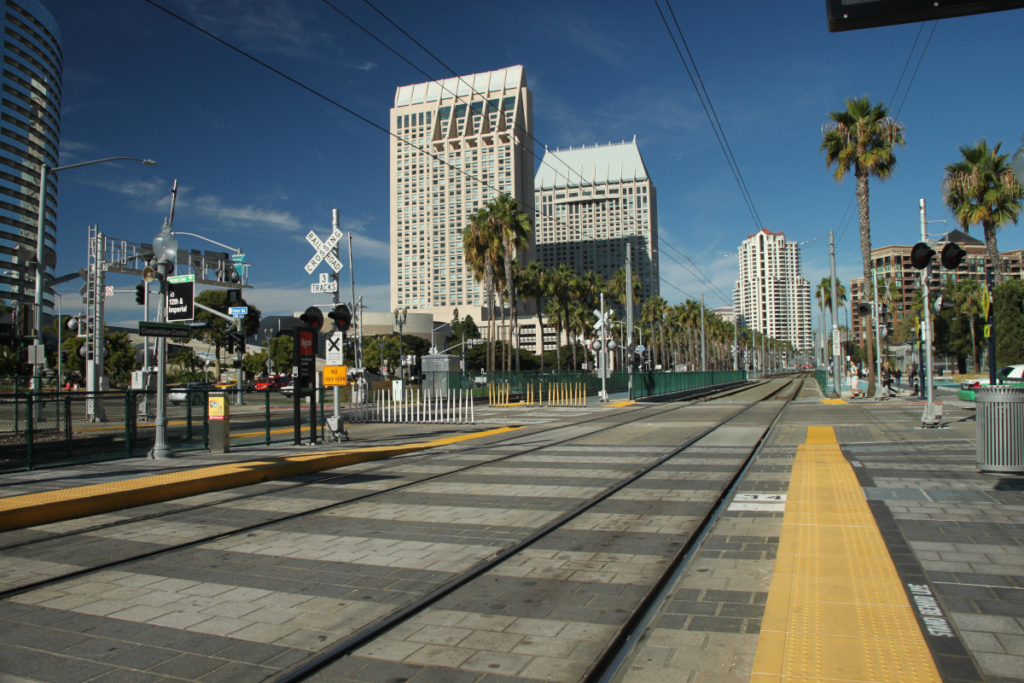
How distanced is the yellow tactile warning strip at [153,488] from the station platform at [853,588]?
724 cm

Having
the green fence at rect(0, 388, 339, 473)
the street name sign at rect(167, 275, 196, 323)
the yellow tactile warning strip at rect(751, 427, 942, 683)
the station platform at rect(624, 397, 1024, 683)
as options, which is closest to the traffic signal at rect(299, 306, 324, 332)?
the street name sign at rect(167, 275, 196, 323)

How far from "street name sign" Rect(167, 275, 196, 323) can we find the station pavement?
8.47 metres

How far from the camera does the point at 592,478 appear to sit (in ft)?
33.9

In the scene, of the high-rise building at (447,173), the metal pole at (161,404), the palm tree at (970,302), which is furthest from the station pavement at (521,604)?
the high-rise building at (447,173)

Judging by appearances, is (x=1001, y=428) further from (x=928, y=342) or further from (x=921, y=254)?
(x=928, y=342)

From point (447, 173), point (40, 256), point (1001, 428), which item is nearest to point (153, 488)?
point (1001, 428)

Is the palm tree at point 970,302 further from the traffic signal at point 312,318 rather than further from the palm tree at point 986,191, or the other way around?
the traffic signal at point 312,318

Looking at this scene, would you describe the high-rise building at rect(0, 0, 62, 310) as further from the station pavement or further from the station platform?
the station platform

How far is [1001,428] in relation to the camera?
910cm

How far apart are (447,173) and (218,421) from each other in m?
170

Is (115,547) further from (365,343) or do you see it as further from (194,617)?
(365,343)

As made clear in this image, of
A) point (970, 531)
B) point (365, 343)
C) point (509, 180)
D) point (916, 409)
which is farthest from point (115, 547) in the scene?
point (509, 180)

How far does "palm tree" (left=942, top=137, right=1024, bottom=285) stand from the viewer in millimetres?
29656

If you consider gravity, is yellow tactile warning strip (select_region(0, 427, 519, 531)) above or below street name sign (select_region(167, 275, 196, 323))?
below
